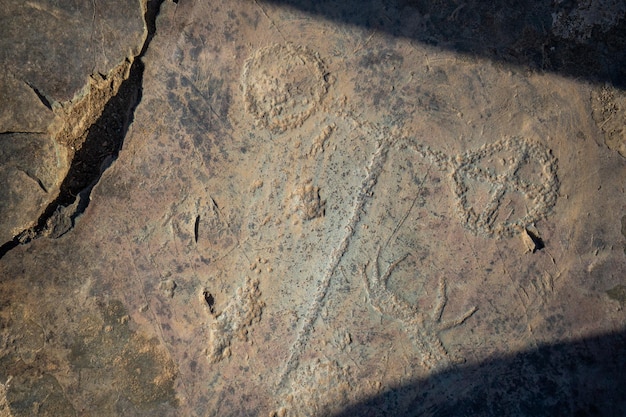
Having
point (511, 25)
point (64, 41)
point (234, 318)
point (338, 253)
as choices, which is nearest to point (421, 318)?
point (338, 253)

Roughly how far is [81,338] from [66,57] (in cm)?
131

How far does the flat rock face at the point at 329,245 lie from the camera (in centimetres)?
212

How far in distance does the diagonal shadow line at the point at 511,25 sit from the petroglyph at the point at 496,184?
17.5 inches

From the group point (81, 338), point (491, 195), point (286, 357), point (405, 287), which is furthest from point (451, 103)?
point (81, 338)

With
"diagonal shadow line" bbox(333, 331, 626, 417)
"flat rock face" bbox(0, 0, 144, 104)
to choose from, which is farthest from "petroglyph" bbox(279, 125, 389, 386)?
"flat rock face" bbox(0, 0, 144, 104)

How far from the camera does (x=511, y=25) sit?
216cm

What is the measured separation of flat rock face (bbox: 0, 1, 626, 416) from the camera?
212 cm

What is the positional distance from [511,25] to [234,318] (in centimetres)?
183

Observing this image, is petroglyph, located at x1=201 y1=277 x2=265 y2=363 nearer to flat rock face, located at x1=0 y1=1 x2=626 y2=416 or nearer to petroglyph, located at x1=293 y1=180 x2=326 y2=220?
flat rock face, located at x1=0 y1=1 x2=626 y2=416

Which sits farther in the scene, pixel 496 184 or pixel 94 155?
pixel 94 155

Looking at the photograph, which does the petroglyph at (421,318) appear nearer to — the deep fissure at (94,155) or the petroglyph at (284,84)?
the petroglyph at (284,84)

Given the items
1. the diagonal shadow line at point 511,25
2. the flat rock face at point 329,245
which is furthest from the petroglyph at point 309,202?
the diagonal shadow line at point 511,25

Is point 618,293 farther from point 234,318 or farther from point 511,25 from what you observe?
point 234,318

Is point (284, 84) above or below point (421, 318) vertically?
above
